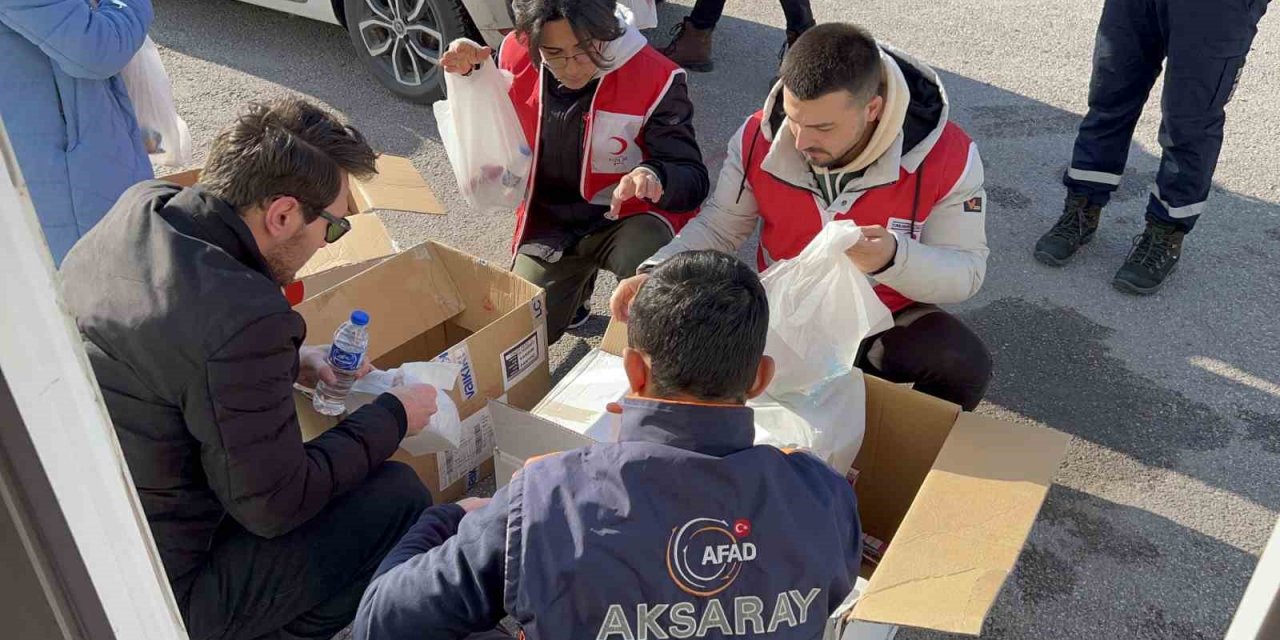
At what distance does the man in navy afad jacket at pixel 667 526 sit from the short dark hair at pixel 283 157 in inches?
32.6

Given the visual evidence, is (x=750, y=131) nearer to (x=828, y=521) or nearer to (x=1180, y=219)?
(x=828, y=521)

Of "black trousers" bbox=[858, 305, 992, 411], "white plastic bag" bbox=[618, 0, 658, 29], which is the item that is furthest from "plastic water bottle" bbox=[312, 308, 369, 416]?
"white plastic bag" bbox=[618, 0, 658, 29]

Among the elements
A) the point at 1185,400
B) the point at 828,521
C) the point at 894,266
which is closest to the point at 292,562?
the point at 828,521

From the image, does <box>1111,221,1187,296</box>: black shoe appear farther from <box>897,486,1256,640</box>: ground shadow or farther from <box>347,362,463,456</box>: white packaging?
<box>347,362,463,456</box>: white packaging

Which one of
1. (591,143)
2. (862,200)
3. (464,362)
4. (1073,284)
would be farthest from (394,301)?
(1073,284)

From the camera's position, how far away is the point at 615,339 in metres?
2.88

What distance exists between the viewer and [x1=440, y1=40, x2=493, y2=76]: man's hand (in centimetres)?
313

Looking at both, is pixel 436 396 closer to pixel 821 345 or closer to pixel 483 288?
pixel 483 288

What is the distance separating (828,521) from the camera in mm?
1583

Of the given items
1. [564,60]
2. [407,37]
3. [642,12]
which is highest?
[564,60]

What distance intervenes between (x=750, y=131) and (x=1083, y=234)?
1.86 m

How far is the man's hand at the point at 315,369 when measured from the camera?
2.51 metres

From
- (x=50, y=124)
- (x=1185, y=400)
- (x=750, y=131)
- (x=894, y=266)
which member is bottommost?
(x=1185, y=400)

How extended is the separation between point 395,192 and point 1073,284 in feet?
8.50
